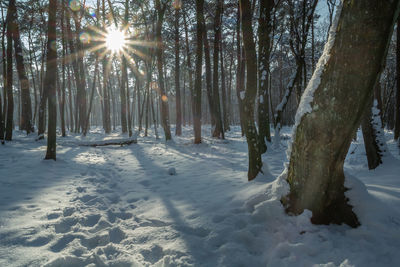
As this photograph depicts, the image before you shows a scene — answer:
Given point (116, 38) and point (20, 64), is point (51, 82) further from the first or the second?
point (116, 38)

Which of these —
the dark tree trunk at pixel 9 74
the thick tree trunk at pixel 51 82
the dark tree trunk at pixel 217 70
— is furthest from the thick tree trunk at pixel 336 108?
the dark tree trunk at pixel 9 74

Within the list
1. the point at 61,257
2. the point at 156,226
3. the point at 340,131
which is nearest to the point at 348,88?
the point at 340,131

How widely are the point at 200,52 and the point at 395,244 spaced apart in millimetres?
9036

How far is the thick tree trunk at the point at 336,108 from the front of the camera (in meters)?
1.69

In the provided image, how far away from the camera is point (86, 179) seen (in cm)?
503

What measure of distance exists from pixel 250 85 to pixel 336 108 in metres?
2.03

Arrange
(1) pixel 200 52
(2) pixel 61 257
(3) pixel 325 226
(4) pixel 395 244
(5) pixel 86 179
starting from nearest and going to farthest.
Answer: (4) pixel 395 244
(2) pixel 61 257
(3) pixel 325 226
(5) pixel 86 179
(1) pixel 200 52

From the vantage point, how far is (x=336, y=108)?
1.90 meters

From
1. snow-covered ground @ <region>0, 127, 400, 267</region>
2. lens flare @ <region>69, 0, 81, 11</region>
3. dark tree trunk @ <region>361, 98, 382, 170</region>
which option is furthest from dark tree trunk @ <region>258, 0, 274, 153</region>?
lens flare @ <region>69, 0, 81, 11</region>

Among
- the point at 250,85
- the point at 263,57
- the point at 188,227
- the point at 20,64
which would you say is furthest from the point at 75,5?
the point at 188,227

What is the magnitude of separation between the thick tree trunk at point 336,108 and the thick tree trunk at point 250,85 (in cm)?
137

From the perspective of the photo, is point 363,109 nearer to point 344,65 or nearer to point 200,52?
point 344,65

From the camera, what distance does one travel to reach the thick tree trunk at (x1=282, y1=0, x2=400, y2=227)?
169cm

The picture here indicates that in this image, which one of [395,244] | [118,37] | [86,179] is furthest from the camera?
[118,37]
